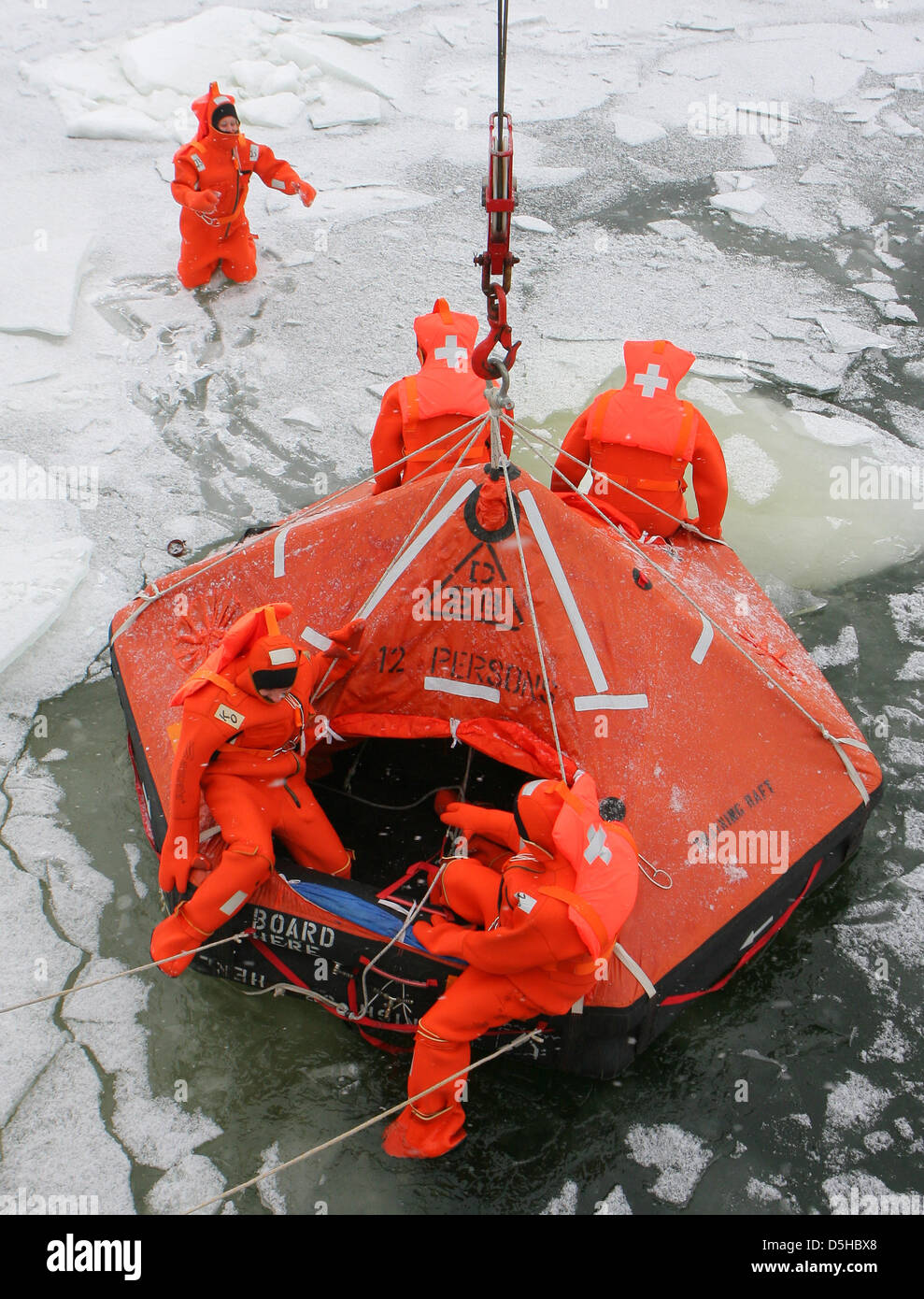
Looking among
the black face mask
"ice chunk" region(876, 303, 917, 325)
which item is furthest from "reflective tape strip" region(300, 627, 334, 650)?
"ice chunk" region(876, 303, 917, 325)

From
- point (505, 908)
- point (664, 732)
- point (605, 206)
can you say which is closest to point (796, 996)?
point (664, 732)

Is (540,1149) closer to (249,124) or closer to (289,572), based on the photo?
(289,572)

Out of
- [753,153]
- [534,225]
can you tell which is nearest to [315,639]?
[534,225]

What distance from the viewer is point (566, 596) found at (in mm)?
3262

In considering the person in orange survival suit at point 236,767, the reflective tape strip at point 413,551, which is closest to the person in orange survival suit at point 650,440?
the reflective tape strip at point 413,551

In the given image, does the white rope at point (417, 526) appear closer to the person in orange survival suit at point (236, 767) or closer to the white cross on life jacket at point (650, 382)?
the person in orange survival suit at point (236, 767)

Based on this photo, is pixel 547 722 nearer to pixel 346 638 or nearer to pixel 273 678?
pixel 346 638

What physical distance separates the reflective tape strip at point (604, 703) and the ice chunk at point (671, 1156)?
116 cm

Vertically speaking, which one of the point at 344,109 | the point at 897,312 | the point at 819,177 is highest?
the point at 344,109

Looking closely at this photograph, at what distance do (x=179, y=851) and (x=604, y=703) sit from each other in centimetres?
128

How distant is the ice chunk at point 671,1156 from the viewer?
2922mm

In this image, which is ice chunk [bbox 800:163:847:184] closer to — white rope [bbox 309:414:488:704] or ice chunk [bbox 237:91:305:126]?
ice chunk [bbox 237:91:305:126]

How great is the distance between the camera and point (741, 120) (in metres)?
8.05
